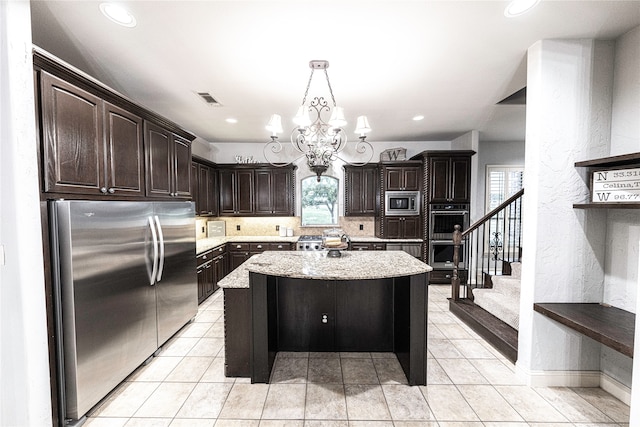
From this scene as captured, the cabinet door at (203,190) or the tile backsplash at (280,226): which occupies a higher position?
the cabinet door at (203,190)

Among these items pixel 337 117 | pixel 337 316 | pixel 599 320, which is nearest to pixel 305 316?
pixel 337 316

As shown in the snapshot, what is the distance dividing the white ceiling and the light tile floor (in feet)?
9.37

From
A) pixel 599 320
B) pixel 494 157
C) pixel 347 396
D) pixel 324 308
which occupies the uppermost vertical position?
pixel 494 157

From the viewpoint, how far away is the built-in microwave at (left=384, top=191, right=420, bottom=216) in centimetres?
531

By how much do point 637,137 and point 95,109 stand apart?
4103 mm

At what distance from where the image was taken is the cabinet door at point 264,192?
18.5 ft

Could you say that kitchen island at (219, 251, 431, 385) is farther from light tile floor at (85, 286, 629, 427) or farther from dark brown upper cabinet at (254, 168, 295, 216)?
dark brown upper cabinet at (254, 168, 295, 216)

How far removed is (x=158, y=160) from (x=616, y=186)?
13.2 feet

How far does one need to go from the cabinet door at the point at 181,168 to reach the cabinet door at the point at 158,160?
0.08 meters

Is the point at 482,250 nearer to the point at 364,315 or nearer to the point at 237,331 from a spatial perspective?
the point at 364,315

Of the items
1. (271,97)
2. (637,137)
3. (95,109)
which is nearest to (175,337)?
(95,109)

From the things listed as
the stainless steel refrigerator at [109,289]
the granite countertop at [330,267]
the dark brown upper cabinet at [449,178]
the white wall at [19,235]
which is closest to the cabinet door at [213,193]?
the stainless steel refrigerator at [109,289]

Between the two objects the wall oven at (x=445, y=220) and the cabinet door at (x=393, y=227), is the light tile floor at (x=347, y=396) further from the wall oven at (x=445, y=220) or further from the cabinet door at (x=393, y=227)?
the cabinet door at (x=393, y=227)

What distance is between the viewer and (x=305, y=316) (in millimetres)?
2879
